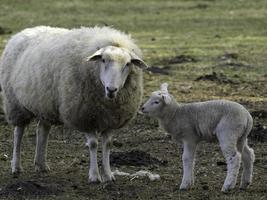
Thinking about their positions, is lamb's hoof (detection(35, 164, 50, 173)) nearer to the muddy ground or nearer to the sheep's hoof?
the muddy ground

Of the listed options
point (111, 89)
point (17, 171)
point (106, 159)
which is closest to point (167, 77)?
point (17, 171)

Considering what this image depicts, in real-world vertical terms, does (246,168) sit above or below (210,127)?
below

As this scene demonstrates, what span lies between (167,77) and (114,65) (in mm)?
10138

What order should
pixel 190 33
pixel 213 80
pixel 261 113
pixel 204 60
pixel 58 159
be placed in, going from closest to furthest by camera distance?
pixel 58 159 → pixel 261 113 → pixel 213 80 → pixel 204 60 → pixel 190 33

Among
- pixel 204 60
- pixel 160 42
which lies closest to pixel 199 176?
pixel 204 60

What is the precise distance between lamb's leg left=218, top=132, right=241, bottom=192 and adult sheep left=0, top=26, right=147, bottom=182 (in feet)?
4.77

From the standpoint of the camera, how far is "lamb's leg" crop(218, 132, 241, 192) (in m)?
9.71

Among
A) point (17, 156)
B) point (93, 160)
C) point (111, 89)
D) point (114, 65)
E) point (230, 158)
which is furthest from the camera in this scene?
point (17, 156)

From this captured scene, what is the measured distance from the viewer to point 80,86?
1101 cm

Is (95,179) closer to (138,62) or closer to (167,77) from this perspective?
(138,62)

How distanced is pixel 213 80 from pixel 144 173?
916 centimetres

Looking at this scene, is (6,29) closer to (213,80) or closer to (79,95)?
(213,80)

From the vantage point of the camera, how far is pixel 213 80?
19891 mm

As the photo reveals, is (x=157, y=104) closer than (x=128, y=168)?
Yes
